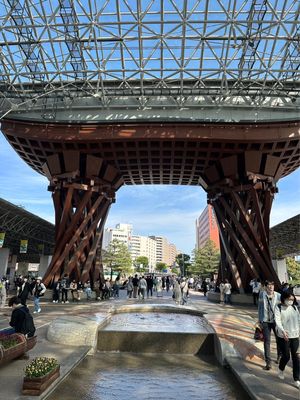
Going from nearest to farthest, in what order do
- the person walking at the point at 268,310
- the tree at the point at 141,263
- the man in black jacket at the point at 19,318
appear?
the person walking at the point at 268,310 < the man in black jacket at the point at 19,318 < the tree at the point at 141,263

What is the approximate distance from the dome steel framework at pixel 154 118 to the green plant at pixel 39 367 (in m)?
19.5

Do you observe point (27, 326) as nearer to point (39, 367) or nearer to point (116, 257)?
point (39, 367)

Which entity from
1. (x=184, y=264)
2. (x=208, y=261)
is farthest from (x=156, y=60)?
(x=184, y=264)

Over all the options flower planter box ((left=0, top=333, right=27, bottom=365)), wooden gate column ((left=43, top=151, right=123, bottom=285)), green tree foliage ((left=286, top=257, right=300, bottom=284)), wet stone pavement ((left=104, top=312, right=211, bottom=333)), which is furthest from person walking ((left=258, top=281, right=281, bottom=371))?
green tree foliage ((left=286, top=257, right=300, bottom=284))

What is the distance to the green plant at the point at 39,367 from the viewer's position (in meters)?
5.86

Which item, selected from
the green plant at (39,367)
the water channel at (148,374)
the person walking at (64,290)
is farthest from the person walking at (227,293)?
the green plant at (39,367)

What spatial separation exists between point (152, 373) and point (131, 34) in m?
21.0

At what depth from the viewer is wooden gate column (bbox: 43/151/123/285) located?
26.4m

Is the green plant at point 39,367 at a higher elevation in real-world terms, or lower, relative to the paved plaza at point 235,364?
higher

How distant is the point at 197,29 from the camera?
2138cm

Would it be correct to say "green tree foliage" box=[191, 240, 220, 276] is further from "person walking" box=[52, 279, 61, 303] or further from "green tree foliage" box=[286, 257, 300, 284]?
"person walking" box=[52, 279, 61, 303]

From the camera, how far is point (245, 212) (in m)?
26.4

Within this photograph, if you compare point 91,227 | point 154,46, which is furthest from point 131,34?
point 91,227

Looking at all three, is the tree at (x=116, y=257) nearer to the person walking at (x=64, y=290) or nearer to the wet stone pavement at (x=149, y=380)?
the person walking at (x=64, y=290)
